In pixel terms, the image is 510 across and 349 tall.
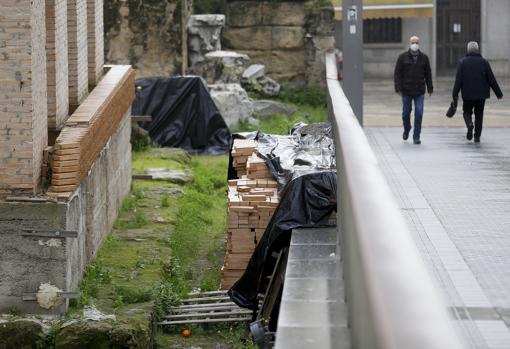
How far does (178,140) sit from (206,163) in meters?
1.65

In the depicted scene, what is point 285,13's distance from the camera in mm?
32000

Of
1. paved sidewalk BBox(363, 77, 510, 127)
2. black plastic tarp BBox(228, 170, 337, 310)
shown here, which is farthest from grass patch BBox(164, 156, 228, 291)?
paved sidewalk BBox(363, 77, 510, 127)

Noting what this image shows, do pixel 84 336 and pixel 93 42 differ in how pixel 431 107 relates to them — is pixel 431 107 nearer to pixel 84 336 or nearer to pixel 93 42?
pixel 93 42

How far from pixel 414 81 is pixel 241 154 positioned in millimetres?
5237

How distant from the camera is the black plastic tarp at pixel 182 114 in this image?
24.6m

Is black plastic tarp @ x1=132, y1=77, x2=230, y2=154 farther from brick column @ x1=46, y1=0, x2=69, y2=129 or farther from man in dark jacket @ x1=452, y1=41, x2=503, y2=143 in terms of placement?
brick column @ x1=46, y1=0, x2=69, y2=129

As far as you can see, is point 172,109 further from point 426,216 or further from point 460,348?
point 460,348

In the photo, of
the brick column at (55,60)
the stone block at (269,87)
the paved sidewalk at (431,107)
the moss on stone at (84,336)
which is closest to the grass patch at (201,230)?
the brick column at (55,60)

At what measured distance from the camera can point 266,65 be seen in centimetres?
3231

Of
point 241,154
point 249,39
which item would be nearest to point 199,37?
point 249,39

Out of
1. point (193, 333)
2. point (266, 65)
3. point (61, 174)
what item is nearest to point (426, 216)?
point (193, 333)

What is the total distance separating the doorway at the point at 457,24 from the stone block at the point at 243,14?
1011 centimetres

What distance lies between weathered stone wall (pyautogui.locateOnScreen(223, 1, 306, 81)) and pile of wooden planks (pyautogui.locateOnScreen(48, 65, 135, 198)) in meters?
14.9

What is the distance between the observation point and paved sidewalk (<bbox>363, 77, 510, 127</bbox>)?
81.9 feet
